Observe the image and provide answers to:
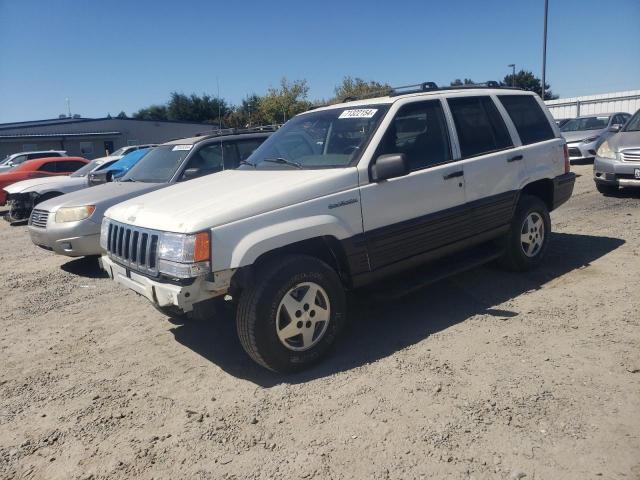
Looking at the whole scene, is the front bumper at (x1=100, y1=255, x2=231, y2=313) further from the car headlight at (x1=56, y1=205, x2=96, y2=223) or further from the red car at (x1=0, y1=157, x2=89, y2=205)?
the red car at (x1=0, y1=157, x2=89, y2=205)

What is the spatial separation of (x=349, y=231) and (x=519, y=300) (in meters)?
2.05

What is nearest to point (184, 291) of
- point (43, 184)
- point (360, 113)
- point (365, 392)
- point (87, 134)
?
point (365, 392)

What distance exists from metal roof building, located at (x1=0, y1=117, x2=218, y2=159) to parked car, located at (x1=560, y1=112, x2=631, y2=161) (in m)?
25.9

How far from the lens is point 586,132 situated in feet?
53.2

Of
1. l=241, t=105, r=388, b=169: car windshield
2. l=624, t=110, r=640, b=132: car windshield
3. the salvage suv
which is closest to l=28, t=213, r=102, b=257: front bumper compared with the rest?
the salvage suv

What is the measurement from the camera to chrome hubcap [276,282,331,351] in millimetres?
3635

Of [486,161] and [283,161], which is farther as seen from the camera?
[486,161]

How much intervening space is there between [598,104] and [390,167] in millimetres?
35520

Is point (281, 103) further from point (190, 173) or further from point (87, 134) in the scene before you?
point (190, 173)

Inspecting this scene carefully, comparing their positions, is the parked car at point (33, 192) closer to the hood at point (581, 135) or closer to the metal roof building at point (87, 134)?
the hood at point (581, 135)

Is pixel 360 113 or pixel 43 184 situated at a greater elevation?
pixel 360 113

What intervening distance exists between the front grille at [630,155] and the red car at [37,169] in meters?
14.7

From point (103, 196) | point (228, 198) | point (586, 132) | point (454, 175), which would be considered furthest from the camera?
point (586, 132)

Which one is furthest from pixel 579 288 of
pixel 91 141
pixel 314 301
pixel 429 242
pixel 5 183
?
pixel 91 141
